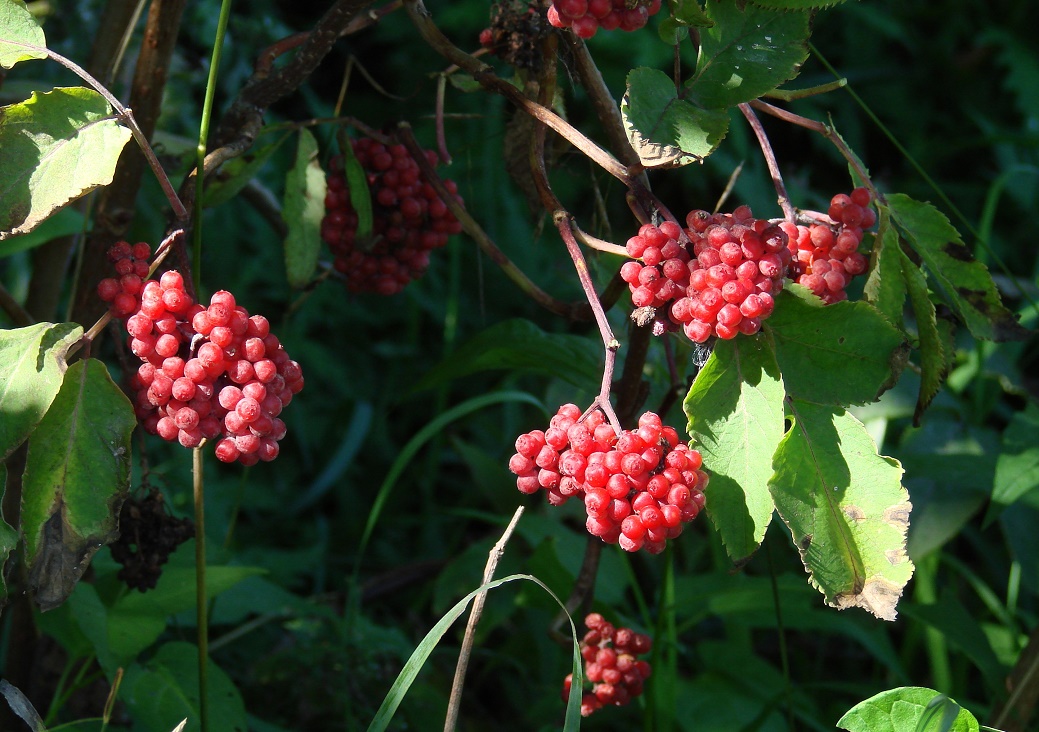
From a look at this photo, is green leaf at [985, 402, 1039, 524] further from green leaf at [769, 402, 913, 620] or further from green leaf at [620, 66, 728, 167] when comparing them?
green leaf at [620, 66, 728, 167]

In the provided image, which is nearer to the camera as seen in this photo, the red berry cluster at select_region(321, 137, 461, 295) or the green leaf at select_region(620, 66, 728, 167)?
the green leaf at select_region(620, 66, 728, 167)

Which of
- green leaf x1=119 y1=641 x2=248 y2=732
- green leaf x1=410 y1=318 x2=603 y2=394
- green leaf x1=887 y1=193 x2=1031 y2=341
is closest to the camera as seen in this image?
green leaf x1=887 y1=193 x2=1031 y2=341

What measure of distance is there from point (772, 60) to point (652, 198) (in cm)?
12

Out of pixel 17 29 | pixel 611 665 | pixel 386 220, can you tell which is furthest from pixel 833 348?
pixel 17 29

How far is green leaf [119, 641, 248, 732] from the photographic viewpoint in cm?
89

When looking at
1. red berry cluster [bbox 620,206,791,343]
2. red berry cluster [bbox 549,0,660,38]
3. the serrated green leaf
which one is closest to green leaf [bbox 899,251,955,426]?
the serrated green leaf

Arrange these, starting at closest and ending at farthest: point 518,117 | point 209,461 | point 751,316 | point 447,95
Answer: point 751,316 < point 518,117 < point 209,461 < point 447,95

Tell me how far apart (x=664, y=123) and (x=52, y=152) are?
401 mm

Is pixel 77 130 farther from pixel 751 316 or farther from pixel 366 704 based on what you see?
pixel 366 704

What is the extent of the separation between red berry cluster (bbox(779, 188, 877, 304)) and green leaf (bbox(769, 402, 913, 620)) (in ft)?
0.33

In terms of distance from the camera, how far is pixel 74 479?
0.63 m

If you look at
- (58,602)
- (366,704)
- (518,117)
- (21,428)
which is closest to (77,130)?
(21,428)

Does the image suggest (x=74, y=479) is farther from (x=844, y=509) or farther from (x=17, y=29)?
(x=844, y=509)

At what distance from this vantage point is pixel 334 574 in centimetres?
184
